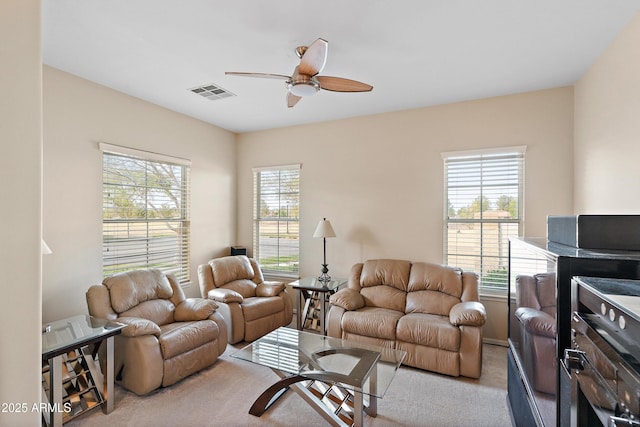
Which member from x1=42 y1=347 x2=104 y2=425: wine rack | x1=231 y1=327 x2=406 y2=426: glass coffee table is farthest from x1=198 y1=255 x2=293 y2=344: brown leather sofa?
x1=42 y1=347 x2=104 y2=425: wine rack

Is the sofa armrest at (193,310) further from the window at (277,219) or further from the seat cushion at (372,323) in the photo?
the window at (277,219)

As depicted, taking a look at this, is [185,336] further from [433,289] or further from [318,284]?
[433,289]

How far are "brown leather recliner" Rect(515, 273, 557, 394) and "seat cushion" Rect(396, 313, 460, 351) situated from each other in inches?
38.4

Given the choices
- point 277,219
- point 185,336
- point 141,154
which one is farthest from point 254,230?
point 185,336

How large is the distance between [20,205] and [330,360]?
2164mm

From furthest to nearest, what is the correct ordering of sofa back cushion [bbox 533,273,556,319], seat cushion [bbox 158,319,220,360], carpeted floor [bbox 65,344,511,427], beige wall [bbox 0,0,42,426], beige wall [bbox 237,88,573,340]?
beige wall [bbox 237,88,573,340]
seat cushion [bbox 158,319,220,360]
carpeted floor [bbox 65,344,511,427]
sofa back cushion [bbox 533,273,556,319]
beige wall [bbox 0,0,42,426]

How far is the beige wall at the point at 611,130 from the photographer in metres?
2.12

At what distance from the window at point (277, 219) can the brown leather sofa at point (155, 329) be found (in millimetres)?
1774

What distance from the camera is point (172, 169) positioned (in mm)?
4148

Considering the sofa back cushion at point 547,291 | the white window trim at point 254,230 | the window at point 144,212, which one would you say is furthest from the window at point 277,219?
the sofa back cushion at point 547,291

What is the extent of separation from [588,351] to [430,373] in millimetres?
2362

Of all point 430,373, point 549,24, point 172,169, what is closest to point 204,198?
point 172,169

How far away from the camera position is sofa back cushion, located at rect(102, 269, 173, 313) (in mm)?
2878

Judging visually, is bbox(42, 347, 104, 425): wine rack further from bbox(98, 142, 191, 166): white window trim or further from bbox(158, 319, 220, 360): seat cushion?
bbox(98, 142, 191, 166): white window trim
